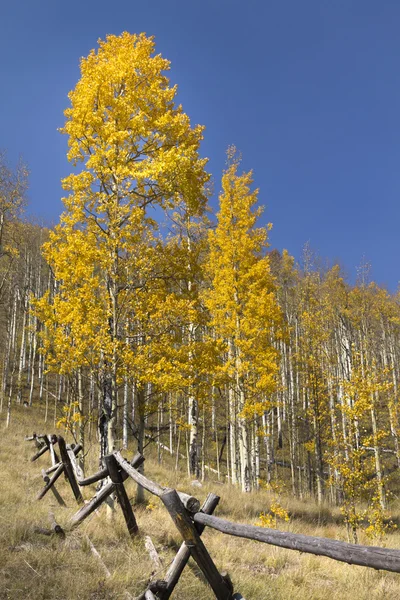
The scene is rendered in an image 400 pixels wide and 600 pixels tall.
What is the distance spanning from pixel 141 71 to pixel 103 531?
408 inches

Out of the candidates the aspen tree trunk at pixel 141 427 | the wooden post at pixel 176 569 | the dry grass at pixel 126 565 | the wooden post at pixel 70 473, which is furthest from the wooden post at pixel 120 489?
the aspen tree trunk at pixel 141 427

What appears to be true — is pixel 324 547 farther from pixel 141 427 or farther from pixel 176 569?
pixel 141 427

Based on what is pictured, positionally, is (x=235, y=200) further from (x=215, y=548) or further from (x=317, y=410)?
(x=215, y=548)

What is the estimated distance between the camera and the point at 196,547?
409cm

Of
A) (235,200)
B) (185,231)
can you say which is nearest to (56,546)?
(235,200)

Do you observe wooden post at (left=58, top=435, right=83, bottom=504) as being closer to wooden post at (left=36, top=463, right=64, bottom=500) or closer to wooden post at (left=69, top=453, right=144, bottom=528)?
wooden post at (left=36, top=463, right=64, bottom=500)

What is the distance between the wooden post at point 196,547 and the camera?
403 centimetres

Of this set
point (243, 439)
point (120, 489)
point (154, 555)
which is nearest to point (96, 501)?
point (120, 489)

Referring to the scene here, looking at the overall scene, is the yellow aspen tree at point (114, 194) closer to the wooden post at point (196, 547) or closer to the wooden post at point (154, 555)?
the wooden post at point (154, 555)

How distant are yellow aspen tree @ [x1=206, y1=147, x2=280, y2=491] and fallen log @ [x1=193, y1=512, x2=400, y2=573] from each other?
8905 millimetres

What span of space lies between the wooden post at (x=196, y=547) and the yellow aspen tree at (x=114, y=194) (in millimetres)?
Result: 4843

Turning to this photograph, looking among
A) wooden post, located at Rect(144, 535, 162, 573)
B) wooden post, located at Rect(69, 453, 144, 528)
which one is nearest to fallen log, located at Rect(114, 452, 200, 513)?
wooden post, located at Rect(69, 453, 144, 528)

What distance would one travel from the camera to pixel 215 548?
6824 mm

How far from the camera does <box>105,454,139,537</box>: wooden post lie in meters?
6.06
